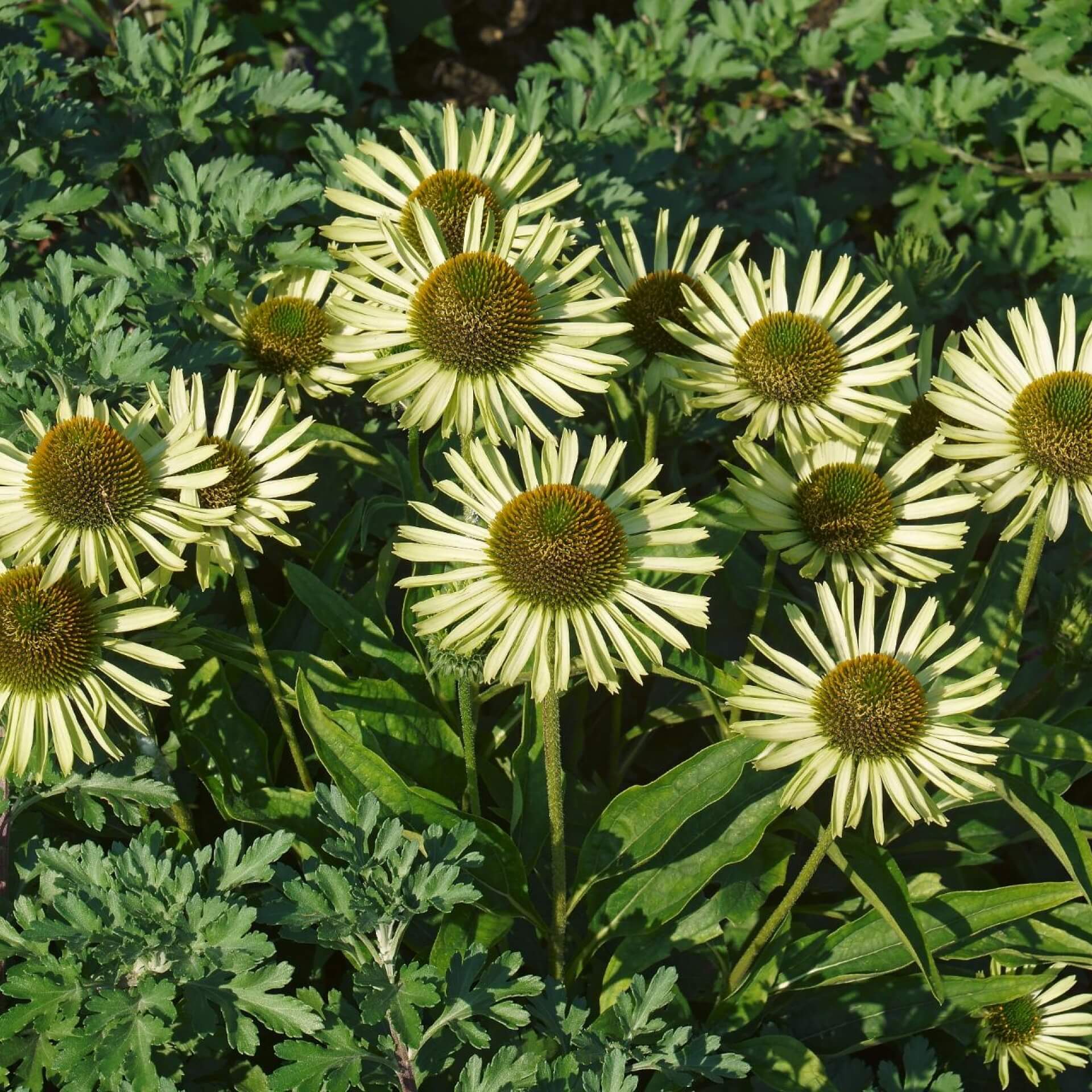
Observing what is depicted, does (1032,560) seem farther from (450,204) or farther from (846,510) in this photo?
(450,204)

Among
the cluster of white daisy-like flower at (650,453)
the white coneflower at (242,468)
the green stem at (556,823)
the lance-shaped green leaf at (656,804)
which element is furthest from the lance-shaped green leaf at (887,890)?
the white coneflower at (242,468)

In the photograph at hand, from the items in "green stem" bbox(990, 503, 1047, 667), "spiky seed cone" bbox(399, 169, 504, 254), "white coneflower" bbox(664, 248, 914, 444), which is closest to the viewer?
"green stem" bbox(990, 503, 1047, 667)

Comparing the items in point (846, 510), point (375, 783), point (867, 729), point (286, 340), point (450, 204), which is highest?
point (450, 204)

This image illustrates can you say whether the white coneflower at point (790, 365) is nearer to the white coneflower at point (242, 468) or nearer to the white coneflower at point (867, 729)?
the white coneflower at point (867, 729)

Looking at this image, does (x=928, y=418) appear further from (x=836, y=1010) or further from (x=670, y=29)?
(x=670, y=29)

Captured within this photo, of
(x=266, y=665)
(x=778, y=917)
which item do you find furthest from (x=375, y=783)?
(x=778, y=917)

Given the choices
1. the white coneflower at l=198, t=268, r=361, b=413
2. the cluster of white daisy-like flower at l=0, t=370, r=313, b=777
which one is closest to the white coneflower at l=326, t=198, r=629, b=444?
the cluster of white daisy-like flower at l=0, t=370, r=313, b=777

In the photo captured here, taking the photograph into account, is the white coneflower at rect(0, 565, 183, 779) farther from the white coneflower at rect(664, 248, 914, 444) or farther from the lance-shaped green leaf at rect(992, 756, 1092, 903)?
the lance-shaped green leaf at rect(992, 756, 1092, 903)
